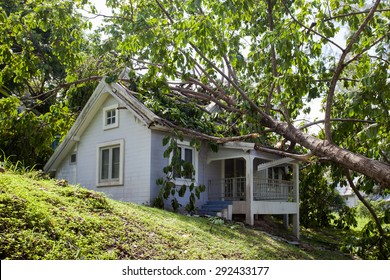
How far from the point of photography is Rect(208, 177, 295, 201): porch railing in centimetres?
1678

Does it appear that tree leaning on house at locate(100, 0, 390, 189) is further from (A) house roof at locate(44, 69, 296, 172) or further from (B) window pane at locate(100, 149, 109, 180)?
(B) window pane at locate(100, 149, 109, 180)

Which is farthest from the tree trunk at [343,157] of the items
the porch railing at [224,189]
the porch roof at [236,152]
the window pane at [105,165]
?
the window pane at [105,165]

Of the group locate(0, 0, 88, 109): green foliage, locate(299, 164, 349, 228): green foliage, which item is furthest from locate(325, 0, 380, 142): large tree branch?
locate(299, 164, 349, 228): green foliage

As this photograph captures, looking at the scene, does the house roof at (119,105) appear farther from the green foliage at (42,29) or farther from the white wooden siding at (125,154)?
the green foliage at (42,29)

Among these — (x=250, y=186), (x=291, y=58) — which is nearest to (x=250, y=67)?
(x=291, y=58)

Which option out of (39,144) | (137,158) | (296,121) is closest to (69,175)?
(39,144)

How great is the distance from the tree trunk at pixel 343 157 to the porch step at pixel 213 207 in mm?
4503

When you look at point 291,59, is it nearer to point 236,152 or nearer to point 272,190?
point 236,152

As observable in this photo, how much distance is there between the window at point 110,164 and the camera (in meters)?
16.5

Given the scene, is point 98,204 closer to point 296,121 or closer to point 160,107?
point 160,107

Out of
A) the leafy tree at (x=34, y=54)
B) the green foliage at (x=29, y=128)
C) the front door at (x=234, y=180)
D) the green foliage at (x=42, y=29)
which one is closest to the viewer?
the green foliage at (x=42, y=29)

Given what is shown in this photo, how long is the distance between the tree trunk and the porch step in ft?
14.8
